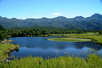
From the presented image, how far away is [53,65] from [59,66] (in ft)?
3.29

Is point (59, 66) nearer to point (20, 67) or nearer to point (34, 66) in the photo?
point (34, 66)

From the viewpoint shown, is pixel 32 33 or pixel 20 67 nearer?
pixel 20 67

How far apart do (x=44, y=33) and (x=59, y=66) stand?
427ft

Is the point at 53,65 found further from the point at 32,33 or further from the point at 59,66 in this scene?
the point at 32,33

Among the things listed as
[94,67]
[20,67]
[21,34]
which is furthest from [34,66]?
[21,34]

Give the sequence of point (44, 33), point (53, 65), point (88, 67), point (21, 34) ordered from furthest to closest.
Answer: point (44, 33) < point (21, 34) < point (53, 65) < point (88, 67)

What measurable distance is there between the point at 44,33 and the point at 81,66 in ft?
428

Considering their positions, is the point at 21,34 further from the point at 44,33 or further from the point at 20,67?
the point at 20,67

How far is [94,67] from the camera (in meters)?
15.5

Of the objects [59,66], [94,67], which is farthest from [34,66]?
[94,67]

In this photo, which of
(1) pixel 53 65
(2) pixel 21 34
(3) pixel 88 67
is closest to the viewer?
(3) pixel 88 67

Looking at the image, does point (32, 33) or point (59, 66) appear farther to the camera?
point (32, 33)

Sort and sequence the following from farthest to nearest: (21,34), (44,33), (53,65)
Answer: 1. (44,33)
2. (21,34)
3. (53,65)

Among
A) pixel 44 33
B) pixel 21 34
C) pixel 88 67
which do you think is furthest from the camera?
pixel 44 33
